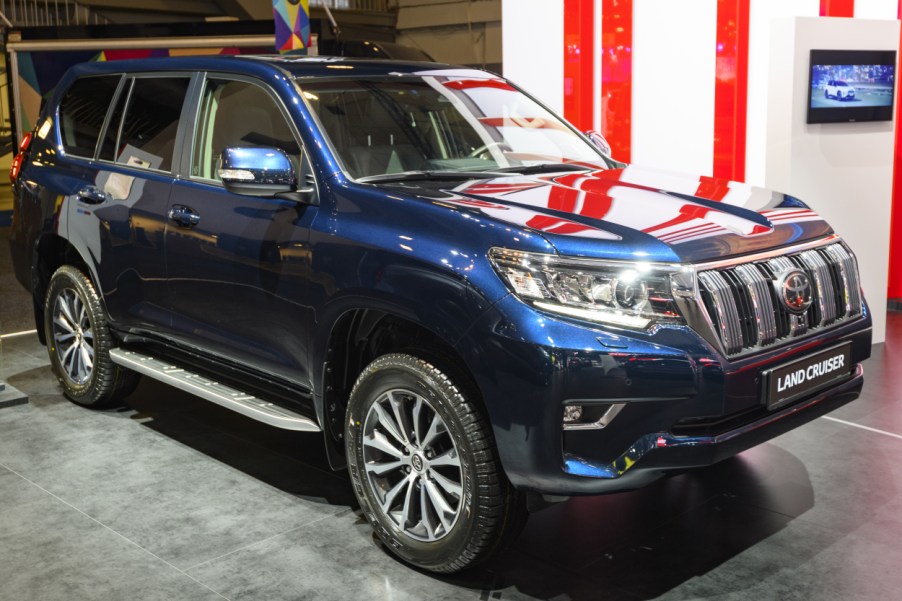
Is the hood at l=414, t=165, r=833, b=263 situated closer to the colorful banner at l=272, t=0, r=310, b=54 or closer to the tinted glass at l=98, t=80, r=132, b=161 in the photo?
the tinted glass at l=98, t=80, r=132, b=161

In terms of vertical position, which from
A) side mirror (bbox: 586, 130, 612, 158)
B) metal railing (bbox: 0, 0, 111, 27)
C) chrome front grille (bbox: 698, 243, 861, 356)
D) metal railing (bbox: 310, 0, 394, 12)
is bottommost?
chrome front grille (bbox: 698, 243, 861, 356)

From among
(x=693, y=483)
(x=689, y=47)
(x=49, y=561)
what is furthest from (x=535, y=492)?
(x=689, y=47)

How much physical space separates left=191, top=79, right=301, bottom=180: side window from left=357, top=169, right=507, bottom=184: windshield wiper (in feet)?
1.23

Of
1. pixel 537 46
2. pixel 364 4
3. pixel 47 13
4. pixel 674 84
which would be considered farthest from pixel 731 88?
pixel 364 4

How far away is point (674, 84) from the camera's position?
6.26m

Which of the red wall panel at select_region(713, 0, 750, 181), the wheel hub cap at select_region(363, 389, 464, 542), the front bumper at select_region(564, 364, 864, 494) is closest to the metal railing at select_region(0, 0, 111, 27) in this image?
the red wall panel at select_region(713, 0, 750, 181)

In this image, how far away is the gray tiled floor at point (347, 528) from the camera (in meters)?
3.08

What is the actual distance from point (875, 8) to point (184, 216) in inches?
181

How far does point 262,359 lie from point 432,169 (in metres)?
0.94

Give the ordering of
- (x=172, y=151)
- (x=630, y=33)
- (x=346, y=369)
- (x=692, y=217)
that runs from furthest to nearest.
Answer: (x=630, y=33)
(x=172, y=151)
(x=346, y=369)
(x=692, y=217)

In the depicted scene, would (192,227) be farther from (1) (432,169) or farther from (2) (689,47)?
(2) (689,47)

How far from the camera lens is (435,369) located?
117 inches

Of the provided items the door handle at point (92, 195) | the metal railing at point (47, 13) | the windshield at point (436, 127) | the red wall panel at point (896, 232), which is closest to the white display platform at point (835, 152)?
the red wall panel at point (896, 232)

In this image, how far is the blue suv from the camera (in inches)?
107
